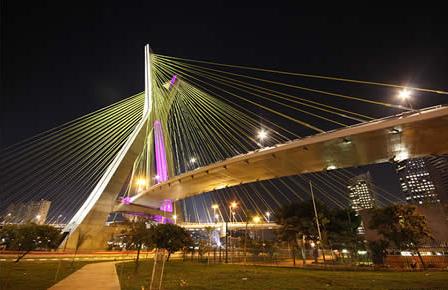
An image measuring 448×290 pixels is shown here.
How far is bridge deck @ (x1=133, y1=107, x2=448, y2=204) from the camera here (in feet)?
47.2

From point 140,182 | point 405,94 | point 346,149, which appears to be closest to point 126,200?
point 140,182

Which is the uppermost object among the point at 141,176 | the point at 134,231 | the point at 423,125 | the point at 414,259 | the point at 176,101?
the point at 176,101

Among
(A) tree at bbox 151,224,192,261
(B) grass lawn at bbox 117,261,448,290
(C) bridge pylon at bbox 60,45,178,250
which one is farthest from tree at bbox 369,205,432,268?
(C) bridge pylon at bbox 60,45,178,250

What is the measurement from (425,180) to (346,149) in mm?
87161

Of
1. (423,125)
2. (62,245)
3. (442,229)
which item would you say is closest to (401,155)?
(423,125)

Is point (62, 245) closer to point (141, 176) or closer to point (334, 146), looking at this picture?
point (141, 176)

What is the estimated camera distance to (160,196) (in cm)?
3556

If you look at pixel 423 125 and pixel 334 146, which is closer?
pixel 423 125

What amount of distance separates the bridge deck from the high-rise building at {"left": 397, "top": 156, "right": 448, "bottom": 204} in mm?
62319

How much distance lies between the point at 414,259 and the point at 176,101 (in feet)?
103

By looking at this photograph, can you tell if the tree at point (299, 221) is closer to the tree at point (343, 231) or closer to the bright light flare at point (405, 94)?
the tree at point (343, 231)

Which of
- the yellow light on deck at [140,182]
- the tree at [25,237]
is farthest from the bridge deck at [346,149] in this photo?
the tree at [25,237]

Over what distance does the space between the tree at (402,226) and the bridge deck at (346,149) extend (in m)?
6.30

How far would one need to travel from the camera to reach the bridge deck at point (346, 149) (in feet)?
47.2
